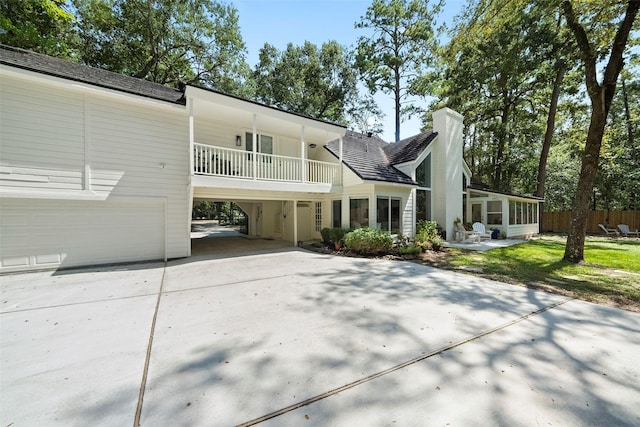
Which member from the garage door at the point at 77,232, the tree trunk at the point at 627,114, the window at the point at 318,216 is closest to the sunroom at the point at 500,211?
the window at the point at 318,216

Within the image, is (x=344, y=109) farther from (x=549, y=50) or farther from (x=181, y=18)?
(x=549, y=50)

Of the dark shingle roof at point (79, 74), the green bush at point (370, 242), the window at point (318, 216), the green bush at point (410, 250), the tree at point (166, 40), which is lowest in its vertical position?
the green bush at point (410, 250)

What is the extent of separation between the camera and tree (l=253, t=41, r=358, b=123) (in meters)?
21.5

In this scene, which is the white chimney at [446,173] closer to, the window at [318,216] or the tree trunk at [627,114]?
the window at [318,216]

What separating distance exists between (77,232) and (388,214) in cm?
1093

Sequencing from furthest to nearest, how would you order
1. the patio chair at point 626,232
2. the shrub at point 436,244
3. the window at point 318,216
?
the patio chair at point 626,232
the window at point 318,216
the shrub at point 436,244

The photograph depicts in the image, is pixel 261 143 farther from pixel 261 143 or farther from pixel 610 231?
pixel 610 231

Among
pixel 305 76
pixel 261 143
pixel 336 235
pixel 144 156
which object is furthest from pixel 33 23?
pixel 336 235

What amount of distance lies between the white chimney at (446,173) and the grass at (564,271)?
3.16 meters

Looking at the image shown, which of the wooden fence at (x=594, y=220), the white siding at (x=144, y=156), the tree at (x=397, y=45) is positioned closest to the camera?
the white siding at (x=144, y=156)

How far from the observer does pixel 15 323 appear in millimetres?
3809

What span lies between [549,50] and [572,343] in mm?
11649

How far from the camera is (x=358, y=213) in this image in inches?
448

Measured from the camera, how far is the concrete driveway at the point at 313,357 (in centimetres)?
214
